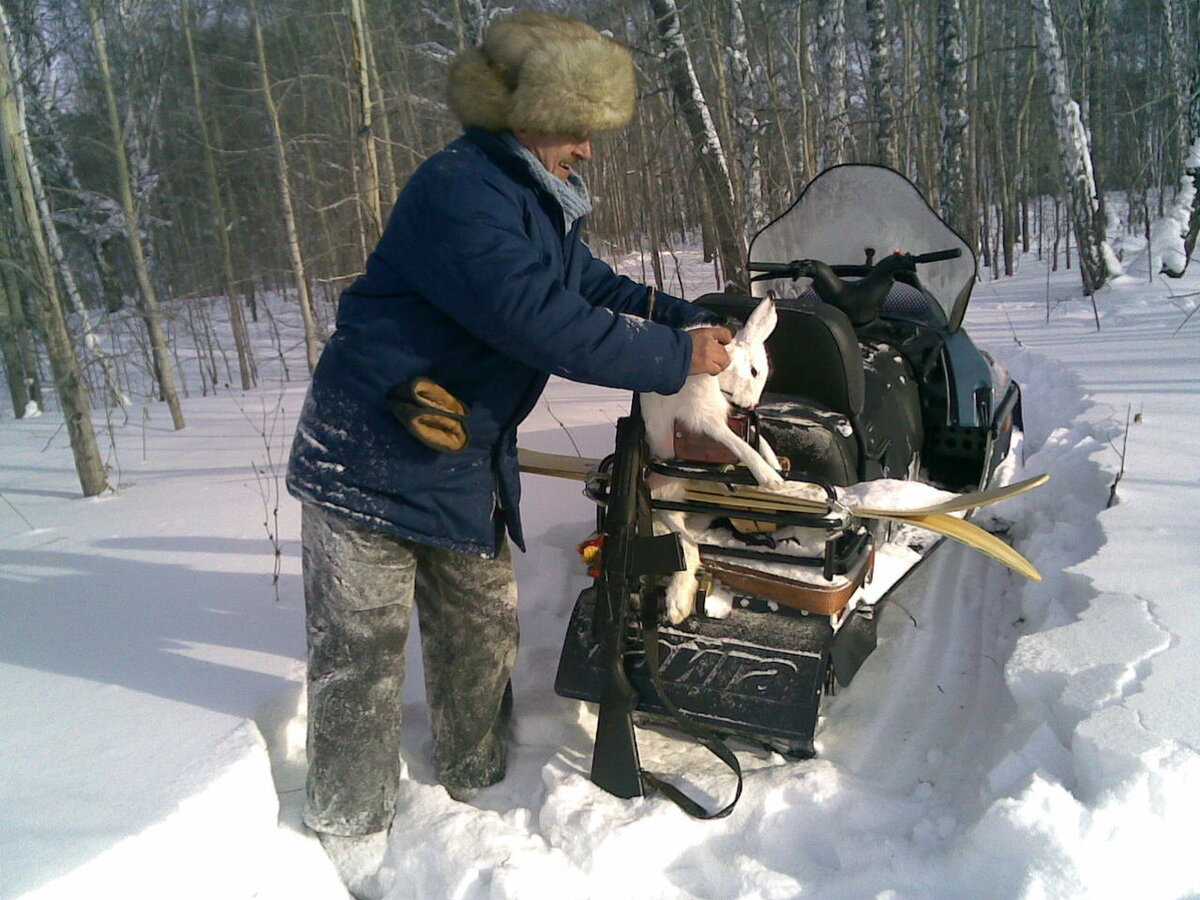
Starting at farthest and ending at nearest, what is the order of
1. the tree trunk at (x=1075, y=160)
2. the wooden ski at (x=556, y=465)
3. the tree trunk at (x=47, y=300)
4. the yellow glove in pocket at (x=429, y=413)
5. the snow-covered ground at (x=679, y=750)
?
the tree trunk at (x=1075, y=160) < the tree trunk at (x=47, y=300) < the wooden ski at (x=556, y=465) < the yellow glove in pocket at (x=429, y=413) < the snow-covered ground at (x=679, y=750)

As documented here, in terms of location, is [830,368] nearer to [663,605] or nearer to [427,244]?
[663,605]

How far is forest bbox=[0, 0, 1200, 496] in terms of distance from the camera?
8047 mm

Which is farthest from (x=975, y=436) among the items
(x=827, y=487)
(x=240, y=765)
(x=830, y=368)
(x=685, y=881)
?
(x=240, y=765)

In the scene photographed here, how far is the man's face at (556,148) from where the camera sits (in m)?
1.75

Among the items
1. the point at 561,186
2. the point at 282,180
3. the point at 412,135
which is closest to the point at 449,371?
the point at 561,186

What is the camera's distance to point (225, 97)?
68.6 feet

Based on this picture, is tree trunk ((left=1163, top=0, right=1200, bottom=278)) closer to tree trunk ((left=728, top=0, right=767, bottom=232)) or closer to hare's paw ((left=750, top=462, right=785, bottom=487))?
tree trunk ((left=728, top=0, right=767, bottom=232))

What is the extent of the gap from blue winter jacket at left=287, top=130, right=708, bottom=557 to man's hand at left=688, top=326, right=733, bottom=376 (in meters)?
0.05

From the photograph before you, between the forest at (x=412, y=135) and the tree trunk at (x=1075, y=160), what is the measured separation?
3 centimetres

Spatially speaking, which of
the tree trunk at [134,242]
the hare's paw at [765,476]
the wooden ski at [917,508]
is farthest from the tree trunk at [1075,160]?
the tree trunk at [134,242]

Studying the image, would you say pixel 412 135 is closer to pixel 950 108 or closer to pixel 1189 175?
pixel 950 108

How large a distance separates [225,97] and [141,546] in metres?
21.4

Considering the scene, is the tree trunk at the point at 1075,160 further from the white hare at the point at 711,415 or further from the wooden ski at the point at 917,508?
the white hare at the point at 711,415

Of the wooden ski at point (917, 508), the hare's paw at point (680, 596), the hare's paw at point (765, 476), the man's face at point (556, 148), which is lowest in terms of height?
the hare's paw at point (680, 596)
